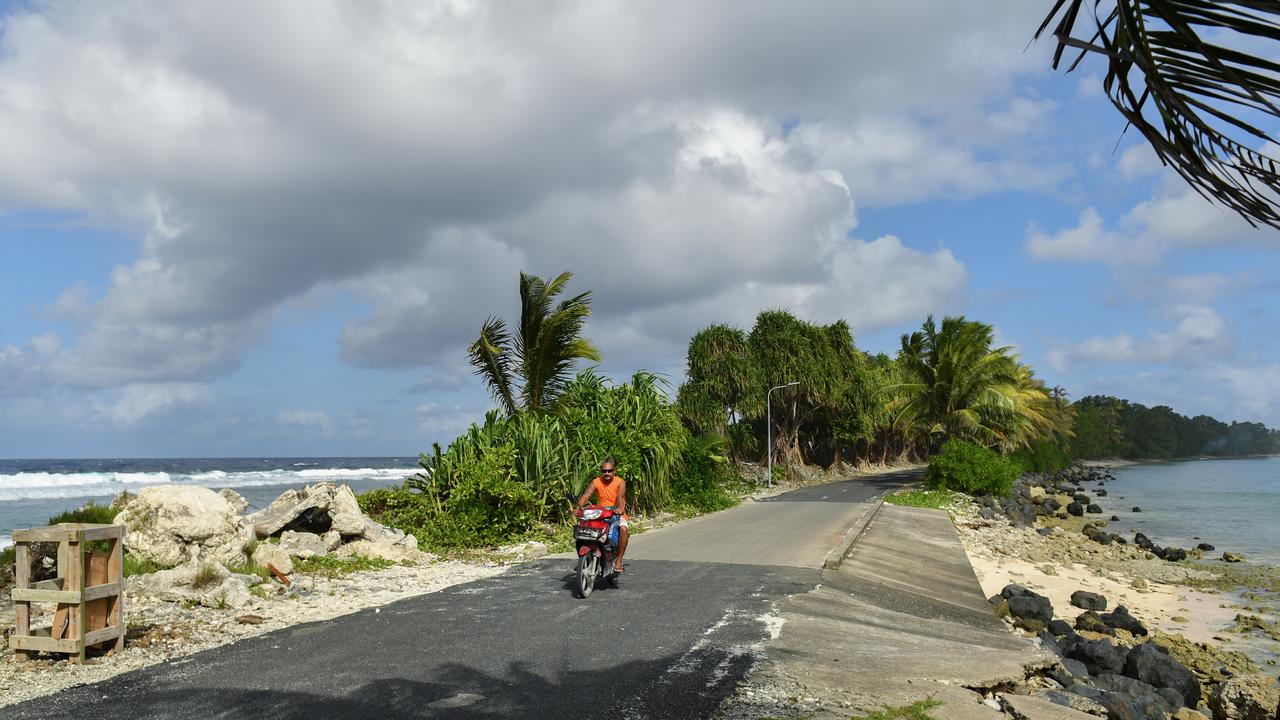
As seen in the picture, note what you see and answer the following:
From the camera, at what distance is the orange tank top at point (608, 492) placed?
10953mm

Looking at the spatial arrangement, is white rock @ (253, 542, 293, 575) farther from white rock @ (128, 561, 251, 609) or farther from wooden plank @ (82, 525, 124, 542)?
wooden plank @ (82, 525, 124, 542)

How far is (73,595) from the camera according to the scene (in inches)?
295

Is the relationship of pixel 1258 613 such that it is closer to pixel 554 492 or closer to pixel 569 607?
pixel 554 492

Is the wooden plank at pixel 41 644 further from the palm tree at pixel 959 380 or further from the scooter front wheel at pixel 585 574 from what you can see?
the palm tree at pixel 959 380

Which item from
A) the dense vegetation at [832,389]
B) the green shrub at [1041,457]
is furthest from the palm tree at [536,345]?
the green shrub at [1041,457]

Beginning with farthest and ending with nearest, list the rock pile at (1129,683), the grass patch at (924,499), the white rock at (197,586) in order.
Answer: the grass patch at (924,499), the white rock at (197,586), the rock pile at (1129,683)

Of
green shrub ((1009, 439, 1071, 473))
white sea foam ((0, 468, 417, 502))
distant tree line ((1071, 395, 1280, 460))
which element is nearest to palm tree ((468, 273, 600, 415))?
white sea foam ((0, 468, 417, 502))

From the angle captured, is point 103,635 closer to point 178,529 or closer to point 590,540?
point 178,529

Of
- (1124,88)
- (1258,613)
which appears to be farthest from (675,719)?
(1258,613)

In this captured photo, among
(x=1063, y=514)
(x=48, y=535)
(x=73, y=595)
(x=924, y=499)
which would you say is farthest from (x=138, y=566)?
(x=1063, y=514)

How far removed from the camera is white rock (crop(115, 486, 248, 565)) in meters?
11.9

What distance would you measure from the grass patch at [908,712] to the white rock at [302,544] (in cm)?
959

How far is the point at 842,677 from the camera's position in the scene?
23.8 ft

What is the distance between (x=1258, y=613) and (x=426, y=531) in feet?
56.3
